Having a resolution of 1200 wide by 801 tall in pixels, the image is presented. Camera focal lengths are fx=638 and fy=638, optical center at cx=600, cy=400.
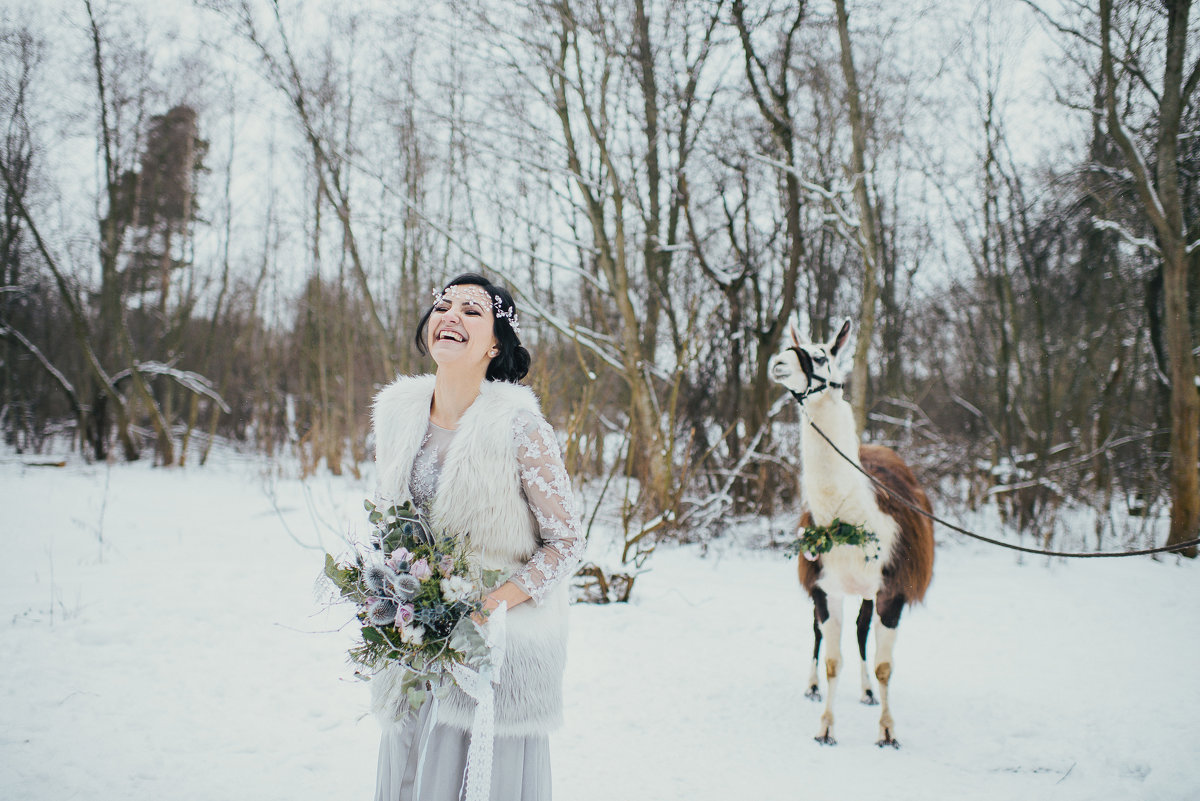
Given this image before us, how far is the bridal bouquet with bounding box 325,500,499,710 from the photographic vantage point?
1.57 m

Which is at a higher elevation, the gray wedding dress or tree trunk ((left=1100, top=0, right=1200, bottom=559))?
tree trunk ((left=1100, top=0, right=1200, bottom=559))

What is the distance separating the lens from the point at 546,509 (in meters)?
1.81

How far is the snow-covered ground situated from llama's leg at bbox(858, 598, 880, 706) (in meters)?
0.15

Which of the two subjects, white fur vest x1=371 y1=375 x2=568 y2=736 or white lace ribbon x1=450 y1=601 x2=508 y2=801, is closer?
white lace ribbon x1=450 y1=601 x2=508 y2=801

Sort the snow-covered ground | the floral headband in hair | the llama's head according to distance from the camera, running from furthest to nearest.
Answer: the llama's head < the snow-covered ground < the floral headband in hair

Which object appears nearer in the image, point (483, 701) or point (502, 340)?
point (483, 701)

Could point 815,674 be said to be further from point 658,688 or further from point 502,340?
point 502,340

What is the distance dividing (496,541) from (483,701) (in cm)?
41

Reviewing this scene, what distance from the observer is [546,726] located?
1.82m

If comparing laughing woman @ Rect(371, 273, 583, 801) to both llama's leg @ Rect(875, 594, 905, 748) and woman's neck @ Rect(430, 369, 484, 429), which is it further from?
llama's leg @ Rect(875, 594, 905, 748)

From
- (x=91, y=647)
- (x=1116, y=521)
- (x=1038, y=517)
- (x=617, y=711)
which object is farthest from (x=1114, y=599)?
(x=91, y=647)

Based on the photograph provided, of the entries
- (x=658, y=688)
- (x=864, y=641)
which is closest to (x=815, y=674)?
(x=864, y=641)

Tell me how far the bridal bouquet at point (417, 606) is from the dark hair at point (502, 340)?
23.3 inches

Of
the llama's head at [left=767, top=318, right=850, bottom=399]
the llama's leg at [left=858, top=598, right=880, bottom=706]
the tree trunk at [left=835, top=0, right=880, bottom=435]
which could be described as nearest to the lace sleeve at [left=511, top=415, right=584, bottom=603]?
the llama's head at [left=767, top=318, right=850, bottom=399]
